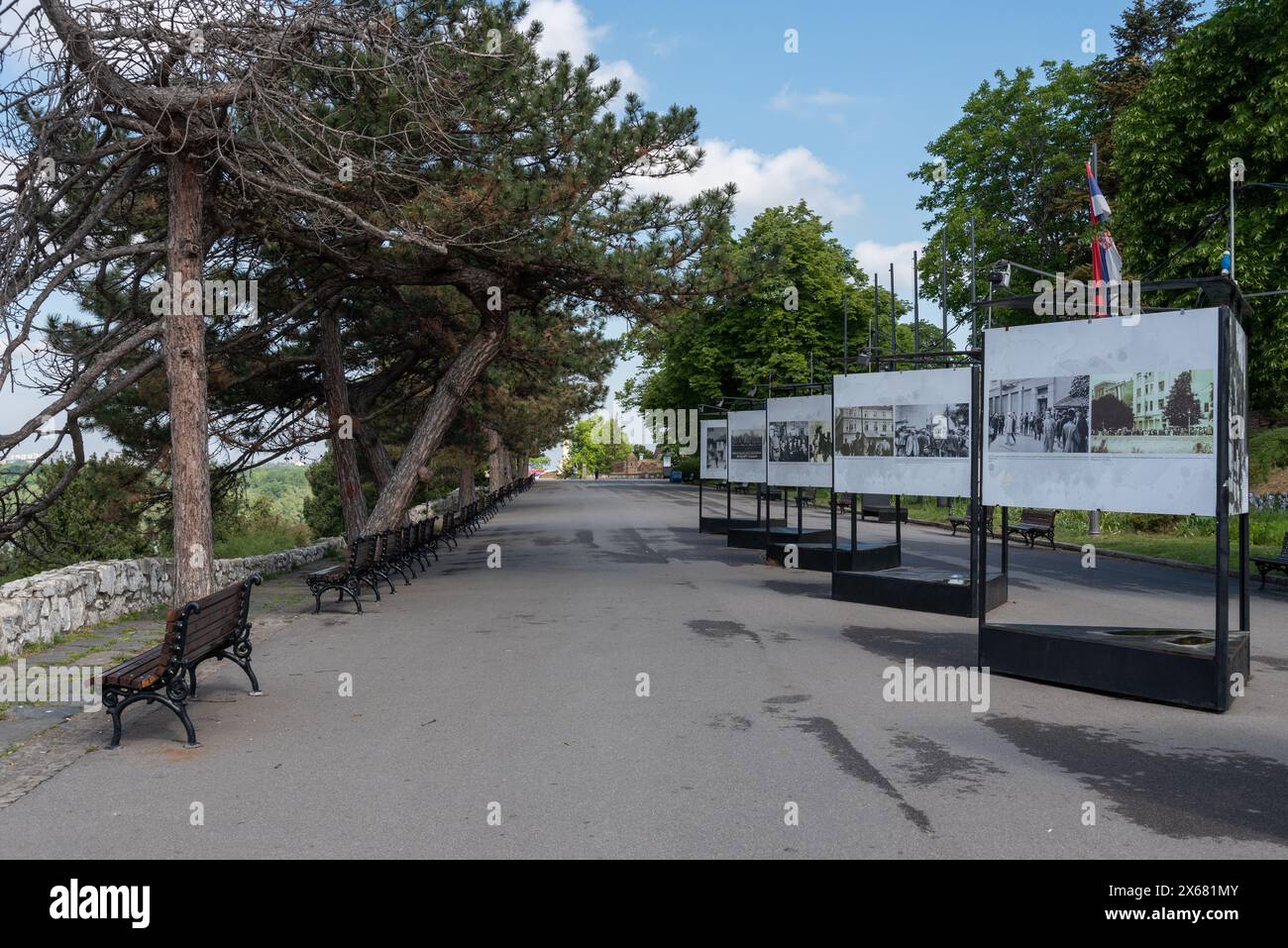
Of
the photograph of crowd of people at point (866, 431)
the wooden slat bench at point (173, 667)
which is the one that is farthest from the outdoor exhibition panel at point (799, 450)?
the wooden slat bench at point (173, 667)

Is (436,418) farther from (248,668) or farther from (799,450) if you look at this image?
(248,668)

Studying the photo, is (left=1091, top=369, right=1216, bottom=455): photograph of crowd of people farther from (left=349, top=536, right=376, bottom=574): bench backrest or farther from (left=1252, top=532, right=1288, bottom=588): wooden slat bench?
(left=349, top=536, right=376, bottom=574): bench backrest

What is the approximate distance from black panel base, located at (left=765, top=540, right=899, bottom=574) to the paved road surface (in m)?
4.03

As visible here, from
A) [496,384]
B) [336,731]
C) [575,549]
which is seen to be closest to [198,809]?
[336,731]

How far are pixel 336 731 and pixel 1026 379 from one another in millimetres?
6798

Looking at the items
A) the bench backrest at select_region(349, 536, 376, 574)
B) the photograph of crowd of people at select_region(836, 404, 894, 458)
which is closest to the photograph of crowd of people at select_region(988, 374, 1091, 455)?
the photograph of crowd of people at select_region(836, 404, 894, 458)

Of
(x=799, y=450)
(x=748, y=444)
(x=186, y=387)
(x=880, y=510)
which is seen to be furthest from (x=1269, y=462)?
(x=186, y=387)

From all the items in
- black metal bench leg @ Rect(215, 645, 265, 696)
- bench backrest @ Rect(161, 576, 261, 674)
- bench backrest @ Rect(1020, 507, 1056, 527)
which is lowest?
black metal bench leg @ Rect(215, 645, 265, 696)

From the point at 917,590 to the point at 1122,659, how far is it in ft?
15.7

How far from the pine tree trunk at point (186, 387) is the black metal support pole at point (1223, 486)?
34.2 feet

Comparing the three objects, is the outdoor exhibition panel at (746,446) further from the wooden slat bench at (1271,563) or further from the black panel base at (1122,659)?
the black panel base at (1122,659)

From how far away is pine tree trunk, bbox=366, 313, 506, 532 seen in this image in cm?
1786

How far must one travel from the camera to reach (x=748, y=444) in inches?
911
